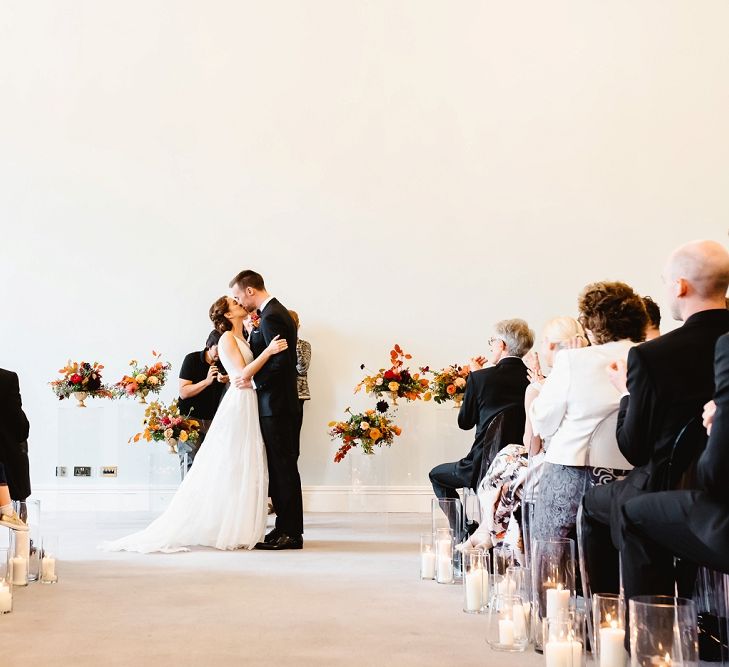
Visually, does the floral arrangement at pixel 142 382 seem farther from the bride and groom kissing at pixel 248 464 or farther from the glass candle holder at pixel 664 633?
the glass candle holder at pixel 664 633

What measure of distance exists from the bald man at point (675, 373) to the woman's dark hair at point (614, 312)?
0.59 meters

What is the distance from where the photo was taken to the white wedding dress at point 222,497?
6500mm

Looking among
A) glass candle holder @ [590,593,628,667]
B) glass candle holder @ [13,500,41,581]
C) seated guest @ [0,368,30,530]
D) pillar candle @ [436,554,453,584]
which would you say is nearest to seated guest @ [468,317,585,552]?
pillar candle @ [436,554,453,584]

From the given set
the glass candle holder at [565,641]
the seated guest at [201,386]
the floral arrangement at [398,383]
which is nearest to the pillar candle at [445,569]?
the glass candle holder at [565,641]

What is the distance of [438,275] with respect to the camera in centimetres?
970

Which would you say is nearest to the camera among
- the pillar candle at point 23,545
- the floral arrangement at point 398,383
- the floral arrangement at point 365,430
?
the pillar candle at point 23,545

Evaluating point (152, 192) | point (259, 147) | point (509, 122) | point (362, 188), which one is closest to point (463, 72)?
point (509, 122)

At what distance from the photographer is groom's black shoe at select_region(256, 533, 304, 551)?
21.5 ft

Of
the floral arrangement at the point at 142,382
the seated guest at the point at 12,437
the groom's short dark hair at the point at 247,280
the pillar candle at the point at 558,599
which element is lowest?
the pillar candle at the point at 558,599

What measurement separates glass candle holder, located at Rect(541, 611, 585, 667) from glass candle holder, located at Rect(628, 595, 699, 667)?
0.49m

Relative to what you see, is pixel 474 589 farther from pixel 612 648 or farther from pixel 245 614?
pixel 612 648

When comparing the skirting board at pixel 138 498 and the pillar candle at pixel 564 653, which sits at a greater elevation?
the skirting board at pixel 138 498

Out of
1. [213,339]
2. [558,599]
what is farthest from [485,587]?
[213,339]

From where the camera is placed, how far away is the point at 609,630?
2959 mm
